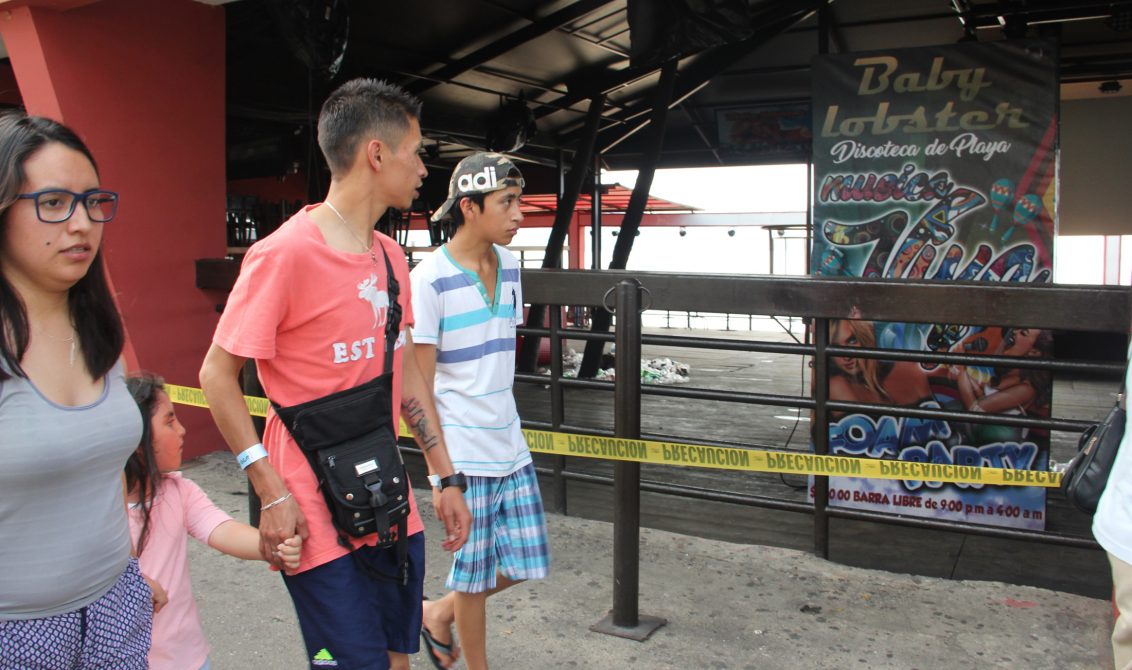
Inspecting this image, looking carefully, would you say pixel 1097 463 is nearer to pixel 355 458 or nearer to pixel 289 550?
pixel 355 458

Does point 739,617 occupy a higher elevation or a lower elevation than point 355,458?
lower

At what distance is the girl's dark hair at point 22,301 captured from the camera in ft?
5.77

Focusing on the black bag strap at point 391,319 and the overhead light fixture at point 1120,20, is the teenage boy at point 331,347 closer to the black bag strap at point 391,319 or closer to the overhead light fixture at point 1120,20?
the black bag strap at point 391,319

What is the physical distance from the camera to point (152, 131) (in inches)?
259

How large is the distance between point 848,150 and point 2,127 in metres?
5.19

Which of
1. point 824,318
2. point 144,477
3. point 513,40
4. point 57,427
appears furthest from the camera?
point 513,40

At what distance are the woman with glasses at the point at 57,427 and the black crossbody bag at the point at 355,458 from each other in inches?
18.7

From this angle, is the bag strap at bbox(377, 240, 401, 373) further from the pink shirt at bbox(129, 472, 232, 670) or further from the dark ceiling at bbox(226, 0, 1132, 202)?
the dark ceiling at bbox(226, 0, 1132, 202)

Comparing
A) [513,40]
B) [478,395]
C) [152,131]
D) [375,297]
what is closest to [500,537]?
[478,395]

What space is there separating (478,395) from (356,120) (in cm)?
110

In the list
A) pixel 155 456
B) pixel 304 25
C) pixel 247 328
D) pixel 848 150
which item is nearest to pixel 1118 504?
pixel 247 328

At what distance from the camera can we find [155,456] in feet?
8.91

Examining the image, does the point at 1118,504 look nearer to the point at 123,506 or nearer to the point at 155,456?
the point at 123,506

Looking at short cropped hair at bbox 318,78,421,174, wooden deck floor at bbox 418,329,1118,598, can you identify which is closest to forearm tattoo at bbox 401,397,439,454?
short cropped hair at bbox 318,78,421,174
